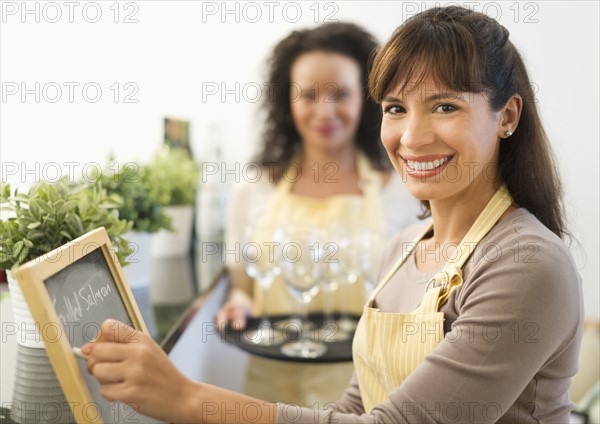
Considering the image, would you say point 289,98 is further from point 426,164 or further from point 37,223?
point 37,223

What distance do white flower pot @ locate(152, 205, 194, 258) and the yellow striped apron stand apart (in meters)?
1.28

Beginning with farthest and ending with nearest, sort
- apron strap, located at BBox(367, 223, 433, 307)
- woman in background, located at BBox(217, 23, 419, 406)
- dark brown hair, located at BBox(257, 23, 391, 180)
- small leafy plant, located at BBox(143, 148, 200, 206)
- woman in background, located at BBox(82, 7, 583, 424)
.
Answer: dark brown hair, located at BBox(257, 23, 391, 180) < woman in background, located at BBox(217, 23, 419, 406) < small leafy plant, located at BBox(143, 148, 200, 206) < apron strap, located at BBox(367, 223, 433, 307) < woman in background, located at BBox(82, 7, 583, 424)

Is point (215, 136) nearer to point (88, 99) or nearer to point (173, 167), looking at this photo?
point (173, 167)

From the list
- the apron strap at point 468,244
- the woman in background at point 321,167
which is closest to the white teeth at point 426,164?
the apron strap at point 468,244

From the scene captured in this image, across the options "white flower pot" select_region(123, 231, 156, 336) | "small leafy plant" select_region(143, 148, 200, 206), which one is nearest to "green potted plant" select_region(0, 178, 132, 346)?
"white flower pot" select_region(123, 231, 156, 336)

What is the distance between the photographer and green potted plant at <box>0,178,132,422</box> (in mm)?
912

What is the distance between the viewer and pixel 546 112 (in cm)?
217

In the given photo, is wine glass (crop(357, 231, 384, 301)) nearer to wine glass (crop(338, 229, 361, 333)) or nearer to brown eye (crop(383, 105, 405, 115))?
wine glass (crop(338, 229, 361, 333))

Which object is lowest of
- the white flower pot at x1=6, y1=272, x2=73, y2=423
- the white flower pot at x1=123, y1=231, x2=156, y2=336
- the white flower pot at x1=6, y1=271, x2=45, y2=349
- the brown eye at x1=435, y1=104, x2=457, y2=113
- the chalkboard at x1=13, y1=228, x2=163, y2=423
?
the white flower pot at x1=123, y1=231, x2=156, y2=336

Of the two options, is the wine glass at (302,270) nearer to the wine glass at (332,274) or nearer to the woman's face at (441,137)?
the wine glass at (332,274)

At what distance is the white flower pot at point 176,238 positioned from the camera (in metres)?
2.36

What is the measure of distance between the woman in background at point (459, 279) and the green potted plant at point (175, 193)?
1.08 meters

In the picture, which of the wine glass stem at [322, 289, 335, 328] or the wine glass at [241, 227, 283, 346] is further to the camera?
the wine glass stem at [322, 289, 335, 328]

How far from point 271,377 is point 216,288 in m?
0.39
